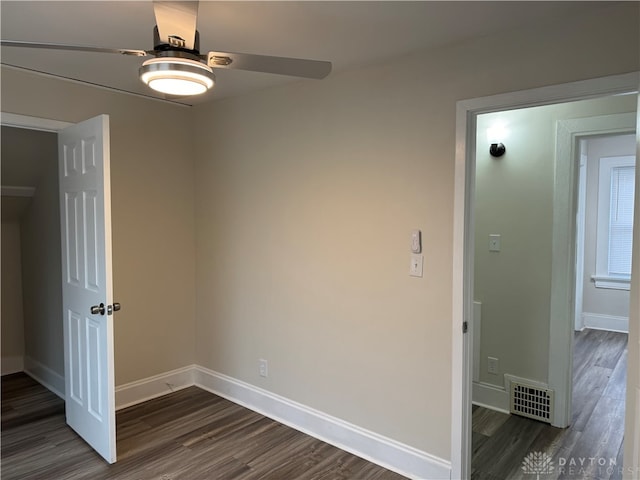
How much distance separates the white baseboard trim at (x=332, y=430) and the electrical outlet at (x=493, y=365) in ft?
3.91

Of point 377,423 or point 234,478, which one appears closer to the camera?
point 234,478

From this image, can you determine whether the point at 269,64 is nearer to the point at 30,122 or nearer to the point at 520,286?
the point at 30,122

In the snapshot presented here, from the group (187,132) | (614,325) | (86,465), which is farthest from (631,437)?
(614,325)

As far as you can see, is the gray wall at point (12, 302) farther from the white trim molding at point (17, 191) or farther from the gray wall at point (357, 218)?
the gray wall at point (357, 218)

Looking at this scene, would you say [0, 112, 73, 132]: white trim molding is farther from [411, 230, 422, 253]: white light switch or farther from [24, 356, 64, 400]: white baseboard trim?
[411, 230, 422, 253]: white light switch

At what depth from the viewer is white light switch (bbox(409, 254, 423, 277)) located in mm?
2414

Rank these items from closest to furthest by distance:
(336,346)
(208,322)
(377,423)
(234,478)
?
(234,478), (377,423), (336,346), (208,322)

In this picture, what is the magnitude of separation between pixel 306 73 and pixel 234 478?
2.18 m

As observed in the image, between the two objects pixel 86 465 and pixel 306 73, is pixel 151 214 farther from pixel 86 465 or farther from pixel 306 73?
pixel 306 73

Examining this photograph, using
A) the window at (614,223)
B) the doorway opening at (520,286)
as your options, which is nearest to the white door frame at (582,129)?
the doorway opening at (520,286)

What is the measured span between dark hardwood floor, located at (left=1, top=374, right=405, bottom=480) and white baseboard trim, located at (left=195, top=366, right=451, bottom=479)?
0.18 ft

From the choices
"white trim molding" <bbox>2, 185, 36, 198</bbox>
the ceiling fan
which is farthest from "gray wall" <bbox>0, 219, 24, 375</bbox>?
the ceiling fan

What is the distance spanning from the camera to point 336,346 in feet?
9.29

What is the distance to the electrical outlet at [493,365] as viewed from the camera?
3.34 m
